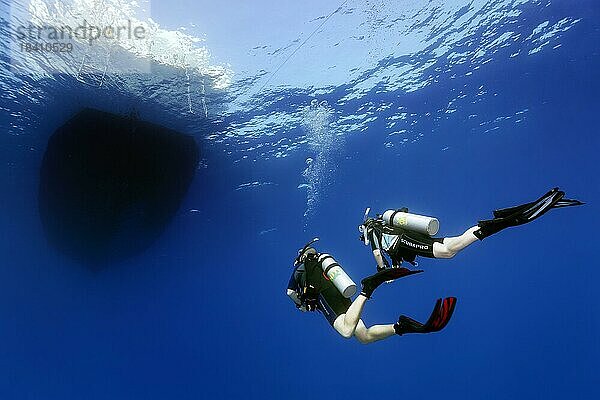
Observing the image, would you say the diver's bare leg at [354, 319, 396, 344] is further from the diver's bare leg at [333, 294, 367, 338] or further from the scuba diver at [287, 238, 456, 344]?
the diver's bare leg at [333, 294, 367, 338]

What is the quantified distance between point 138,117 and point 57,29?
18.8 feet

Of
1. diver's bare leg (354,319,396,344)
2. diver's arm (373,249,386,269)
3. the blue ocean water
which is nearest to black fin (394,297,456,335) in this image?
diver's bare leg (354,319,396,344)

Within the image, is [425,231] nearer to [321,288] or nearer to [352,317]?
[352,317]

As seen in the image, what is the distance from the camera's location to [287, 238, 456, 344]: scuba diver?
4312 millimetres

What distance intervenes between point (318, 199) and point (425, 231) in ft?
79.7

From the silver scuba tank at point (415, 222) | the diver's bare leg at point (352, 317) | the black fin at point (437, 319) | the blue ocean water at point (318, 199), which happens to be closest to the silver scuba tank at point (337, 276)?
the diver's bare leg at point (352, 317)

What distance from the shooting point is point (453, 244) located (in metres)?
4.52

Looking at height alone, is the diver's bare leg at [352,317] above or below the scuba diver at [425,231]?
below

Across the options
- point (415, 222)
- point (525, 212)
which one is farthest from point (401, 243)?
point (525, 212)

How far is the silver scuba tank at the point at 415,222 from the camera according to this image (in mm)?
4949

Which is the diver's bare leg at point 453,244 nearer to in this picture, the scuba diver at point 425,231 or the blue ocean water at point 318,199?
the scuba diver at point 425,231

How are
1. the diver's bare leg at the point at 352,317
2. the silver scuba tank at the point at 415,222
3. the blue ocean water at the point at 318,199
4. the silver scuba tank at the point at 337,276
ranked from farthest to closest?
the blue ocean water at the point at 318,199
the silver scuba tank at the point at 415,222
the silver scuba tank at the point at 337,276
the diver's bare leg at the point at 352,317

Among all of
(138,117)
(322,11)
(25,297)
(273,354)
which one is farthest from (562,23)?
(273,354)

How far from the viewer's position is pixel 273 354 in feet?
165
